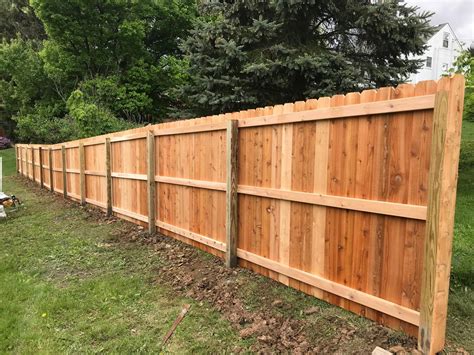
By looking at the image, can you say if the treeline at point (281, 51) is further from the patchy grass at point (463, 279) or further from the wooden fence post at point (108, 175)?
the patchy grass at point (463, 279)

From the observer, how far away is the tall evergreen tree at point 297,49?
276 inches

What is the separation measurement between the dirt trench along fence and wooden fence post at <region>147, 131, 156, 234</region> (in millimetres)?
691

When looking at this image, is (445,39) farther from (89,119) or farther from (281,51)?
(89,119)

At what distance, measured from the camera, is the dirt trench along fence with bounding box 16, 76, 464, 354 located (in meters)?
2.11

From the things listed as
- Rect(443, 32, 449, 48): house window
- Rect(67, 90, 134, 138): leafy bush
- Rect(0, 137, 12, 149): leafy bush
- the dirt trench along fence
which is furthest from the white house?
Rect(0, 137, 12, 149): leafy bush

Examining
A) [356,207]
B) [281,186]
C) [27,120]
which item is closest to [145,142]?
[281,186]

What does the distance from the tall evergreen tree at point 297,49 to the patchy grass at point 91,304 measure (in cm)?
420

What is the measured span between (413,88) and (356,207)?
883 mm

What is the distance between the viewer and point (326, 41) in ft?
28.2

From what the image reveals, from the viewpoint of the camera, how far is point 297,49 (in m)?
7.31

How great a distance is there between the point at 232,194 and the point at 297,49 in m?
4.74

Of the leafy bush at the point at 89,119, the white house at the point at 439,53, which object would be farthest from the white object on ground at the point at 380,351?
the white house at the point at 439,53

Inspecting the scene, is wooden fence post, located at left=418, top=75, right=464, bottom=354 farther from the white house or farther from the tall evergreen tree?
the white house

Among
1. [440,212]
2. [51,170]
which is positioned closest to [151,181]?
[440,212]
